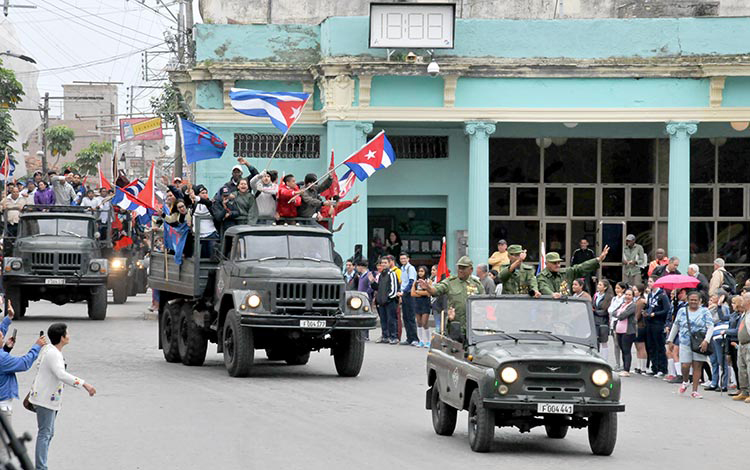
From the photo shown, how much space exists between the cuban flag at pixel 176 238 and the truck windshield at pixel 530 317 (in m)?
9.87

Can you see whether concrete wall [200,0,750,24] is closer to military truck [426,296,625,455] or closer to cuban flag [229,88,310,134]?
cuban flag [229,88,310,134]

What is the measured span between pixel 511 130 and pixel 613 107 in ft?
10.6

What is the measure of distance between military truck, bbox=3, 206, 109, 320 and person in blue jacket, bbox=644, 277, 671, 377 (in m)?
15.1

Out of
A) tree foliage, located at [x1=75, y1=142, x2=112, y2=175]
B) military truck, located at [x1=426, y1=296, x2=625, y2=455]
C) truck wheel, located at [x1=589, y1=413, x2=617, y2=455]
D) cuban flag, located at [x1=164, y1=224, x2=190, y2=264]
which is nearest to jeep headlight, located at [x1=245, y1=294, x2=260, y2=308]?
cuban flag, located at [x1=164, y1=224, x2=190, y2=264]

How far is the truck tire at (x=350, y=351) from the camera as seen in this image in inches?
894

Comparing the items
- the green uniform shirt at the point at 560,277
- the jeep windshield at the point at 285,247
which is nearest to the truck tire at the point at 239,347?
the jeep windshield at the point at 285,247

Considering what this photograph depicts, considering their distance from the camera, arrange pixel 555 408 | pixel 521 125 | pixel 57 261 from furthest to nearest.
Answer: pixel 521 125, pixel 57 261, pixel 555 408

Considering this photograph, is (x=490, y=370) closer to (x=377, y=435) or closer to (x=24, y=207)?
(x=377, y=435)

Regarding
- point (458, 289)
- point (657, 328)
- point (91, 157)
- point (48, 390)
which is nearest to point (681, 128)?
point (657, 328)

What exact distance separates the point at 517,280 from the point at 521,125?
21.3m

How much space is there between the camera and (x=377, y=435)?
16.1m

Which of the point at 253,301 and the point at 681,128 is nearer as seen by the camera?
the point at 253,301

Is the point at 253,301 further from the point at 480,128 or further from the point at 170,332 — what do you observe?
the point at 480,128

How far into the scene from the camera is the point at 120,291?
44.2 meters
